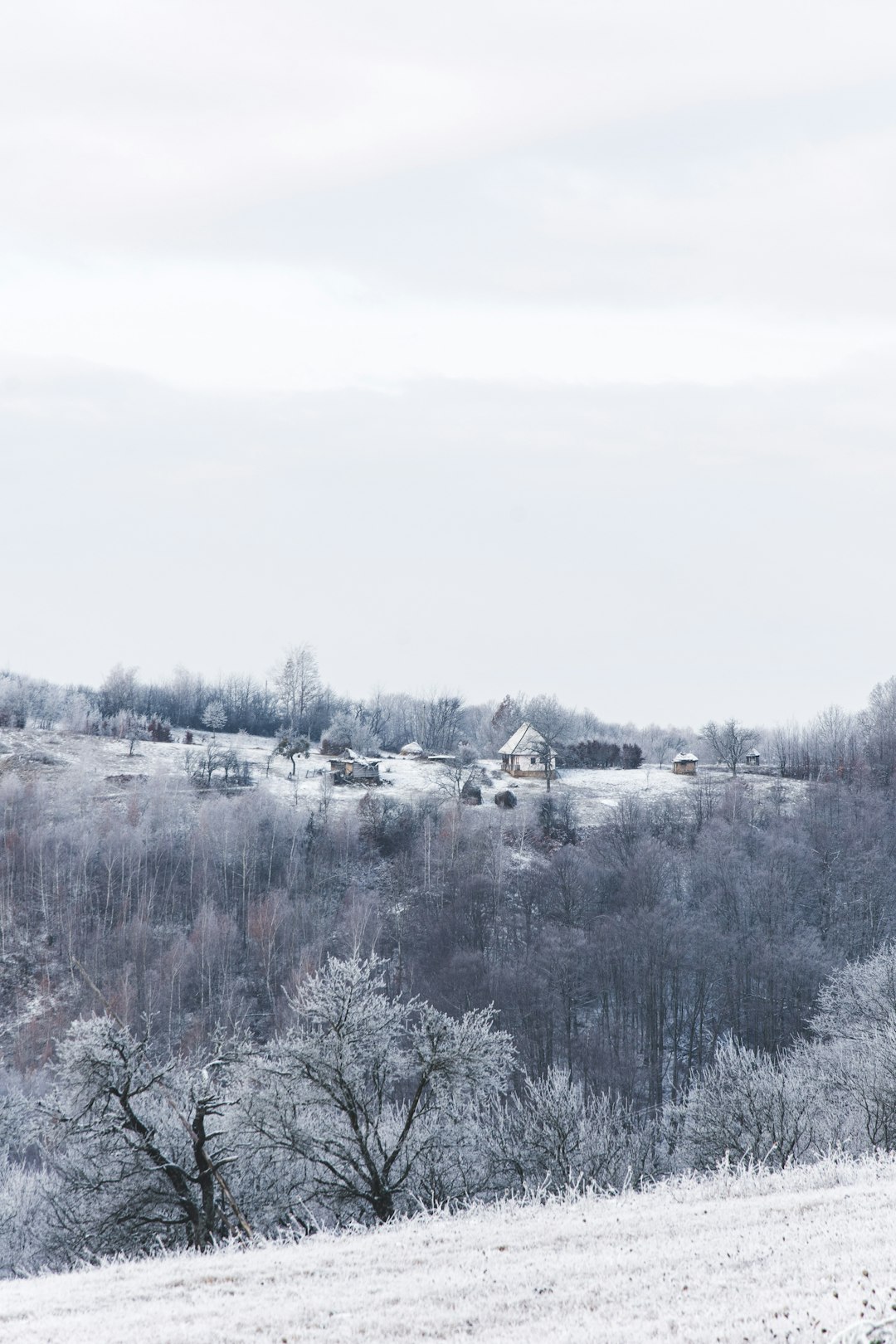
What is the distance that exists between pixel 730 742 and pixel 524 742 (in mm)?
23890

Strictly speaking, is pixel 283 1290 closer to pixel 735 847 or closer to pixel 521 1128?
pixel 521 1128

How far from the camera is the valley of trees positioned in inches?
1144

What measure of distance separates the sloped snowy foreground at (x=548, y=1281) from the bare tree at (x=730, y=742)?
10633 centimetres

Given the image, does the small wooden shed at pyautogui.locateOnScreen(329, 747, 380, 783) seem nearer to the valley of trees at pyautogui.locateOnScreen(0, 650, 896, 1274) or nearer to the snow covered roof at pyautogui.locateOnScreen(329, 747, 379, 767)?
the snow covered roof at pyautogui.locateOnScreen(329, 747, 379, 767)

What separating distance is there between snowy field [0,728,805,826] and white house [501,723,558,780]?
157 cm

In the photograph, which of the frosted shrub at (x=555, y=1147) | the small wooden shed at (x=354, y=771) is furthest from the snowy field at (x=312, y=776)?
the frosted shrub at (x=555, y=1147)

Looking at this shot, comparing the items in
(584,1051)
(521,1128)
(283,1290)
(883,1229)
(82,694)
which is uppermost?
(82,694)

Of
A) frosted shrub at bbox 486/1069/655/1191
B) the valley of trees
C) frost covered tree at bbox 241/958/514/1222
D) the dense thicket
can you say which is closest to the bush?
the valley of trees

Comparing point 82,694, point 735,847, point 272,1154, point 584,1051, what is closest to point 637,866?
point 735,847

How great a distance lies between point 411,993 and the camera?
76.6 meters

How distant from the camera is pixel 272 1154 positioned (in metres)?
29.5

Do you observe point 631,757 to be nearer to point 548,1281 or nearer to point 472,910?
point 472,910

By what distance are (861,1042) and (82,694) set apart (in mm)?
133854

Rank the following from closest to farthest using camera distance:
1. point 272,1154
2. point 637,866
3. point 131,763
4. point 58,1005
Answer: point 272,1154 → point 58,1005 → point 637,866 → point 131,763
